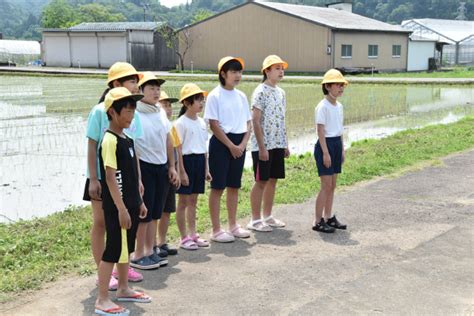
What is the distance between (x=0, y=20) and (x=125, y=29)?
152m

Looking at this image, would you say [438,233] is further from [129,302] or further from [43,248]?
[43,248]

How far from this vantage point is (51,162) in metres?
10.0

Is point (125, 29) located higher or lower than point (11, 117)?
higher

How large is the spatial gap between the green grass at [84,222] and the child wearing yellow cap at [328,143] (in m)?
1.01

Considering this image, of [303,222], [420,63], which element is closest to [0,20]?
[420,63]

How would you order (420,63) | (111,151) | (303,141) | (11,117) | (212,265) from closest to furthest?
(111,151), (212,265), (303,141), (11,117), (420,63)

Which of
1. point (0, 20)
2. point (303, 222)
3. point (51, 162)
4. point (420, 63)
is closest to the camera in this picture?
point (303, 222)

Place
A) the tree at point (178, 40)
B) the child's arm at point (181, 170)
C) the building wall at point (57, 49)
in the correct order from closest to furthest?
the child's arm at point (181, 170) → the tree at point (178, 40) → the building wall at point (57, 49)

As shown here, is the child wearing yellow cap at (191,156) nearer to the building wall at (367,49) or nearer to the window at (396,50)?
the building wall at (367,49)

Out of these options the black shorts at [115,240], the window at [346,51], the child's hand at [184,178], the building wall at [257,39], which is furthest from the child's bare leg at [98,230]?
the window at [346,51]

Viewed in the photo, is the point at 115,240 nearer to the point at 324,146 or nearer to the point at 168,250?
the point at 168,250

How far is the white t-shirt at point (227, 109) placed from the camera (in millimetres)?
5566

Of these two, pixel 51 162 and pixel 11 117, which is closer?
pixel 51 162

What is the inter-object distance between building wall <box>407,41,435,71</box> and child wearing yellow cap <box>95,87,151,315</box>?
45986mm
